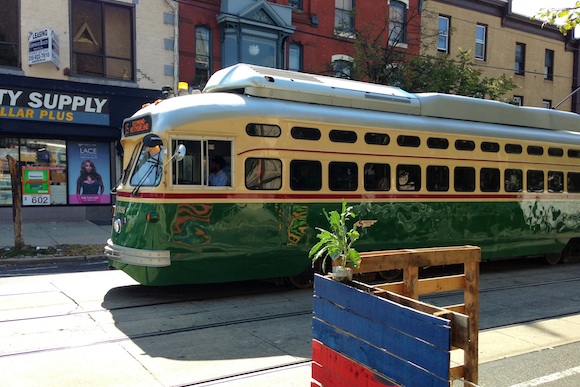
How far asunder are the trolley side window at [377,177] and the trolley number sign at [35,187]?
11696mm

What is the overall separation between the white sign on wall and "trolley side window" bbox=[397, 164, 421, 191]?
11.5m

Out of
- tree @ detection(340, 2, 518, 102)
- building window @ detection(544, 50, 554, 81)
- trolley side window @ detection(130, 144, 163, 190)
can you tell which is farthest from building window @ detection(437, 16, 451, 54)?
trolley side window @ detection(130, 144, 163, 190)

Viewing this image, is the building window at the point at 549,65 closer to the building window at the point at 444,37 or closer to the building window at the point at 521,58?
the building window at the point at 521,58

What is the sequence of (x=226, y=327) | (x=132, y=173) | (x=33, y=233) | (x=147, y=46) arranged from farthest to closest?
1. (x=147, y=46)
2. (x=33, y=233)
3. (x=132, y=173)
4. (x=226, y=327)

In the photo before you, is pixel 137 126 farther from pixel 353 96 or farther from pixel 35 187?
pixel 35 187

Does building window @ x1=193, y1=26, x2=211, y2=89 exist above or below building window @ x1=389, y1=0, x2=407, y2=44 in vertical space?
below

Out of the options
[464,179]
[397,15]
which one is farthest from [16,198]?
[397,15]

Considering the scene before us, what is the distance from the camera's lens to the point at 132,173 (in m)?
7.61

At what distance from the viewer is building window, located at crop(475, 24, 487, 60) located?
25.3 metres

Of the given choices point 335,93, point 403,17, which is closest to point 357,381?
point 335,93

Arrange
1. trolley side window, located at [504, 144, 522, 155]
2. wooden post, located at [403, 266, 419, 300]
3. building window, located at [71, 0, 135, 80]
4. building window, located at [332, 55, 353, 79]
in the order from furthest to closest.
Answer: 1. building window, located at [332, 55, 353, 79]
2. building window, located at [71, 0, 135, 80]
3. trolley side window, located at [504, 144, 522, 155]
4. wooden post, located at [403, 266, 419, 300]

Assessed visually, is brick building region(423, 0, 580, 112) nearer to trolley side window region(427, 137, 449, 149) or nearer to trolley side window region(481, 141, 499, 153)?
trolley side window region(481, 141, 499, 153)

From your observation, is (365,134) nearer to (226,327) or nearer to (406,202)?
(406,202)

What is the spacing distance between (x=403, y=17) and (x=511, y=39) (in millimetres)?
7945
